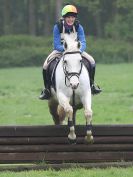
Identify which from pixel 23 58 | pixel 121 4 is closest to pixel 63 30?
pixel 23 58

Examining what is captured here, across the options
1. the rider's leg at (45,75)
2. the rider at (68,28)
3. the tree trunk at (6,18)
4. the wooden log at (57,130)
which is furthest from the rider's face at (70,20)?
the tree trunk at (6,18)

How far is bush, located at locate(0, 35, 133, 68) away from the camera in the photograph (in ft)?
149

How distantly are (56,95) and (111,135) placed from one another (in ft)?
3.52

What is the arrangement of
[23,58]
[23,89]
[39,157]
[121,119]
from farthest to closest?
[23,58] < [23,89] < [121,119] < [39,157]

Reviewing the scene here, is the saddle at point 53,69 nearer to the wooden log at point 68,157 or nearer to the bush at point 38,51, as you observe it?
the wooden log at point 68,157

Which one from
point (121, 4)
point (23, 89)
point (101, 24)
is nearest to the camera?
point (23, 89)

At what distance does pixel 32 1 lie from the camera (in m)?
61.3

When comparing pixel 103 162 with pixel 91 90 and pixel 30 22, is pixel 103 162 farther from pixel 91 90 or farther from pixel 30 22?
pixel 30 22

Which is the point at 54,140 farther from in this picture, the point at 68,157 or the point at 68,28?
the point at 68,28

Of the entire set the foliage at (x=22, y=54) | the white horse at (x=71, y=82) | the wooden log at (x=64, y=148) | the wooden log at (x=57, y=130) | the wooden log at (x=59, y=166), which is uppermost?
the white horse at (x=71, y=82)

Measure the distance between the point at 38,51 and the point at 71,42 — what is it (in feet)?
121

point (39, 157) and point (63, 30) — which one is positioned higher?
point (63, 30)

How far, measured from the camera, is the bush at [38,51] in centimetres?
4541

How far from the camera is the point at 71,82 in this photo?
329 inches
